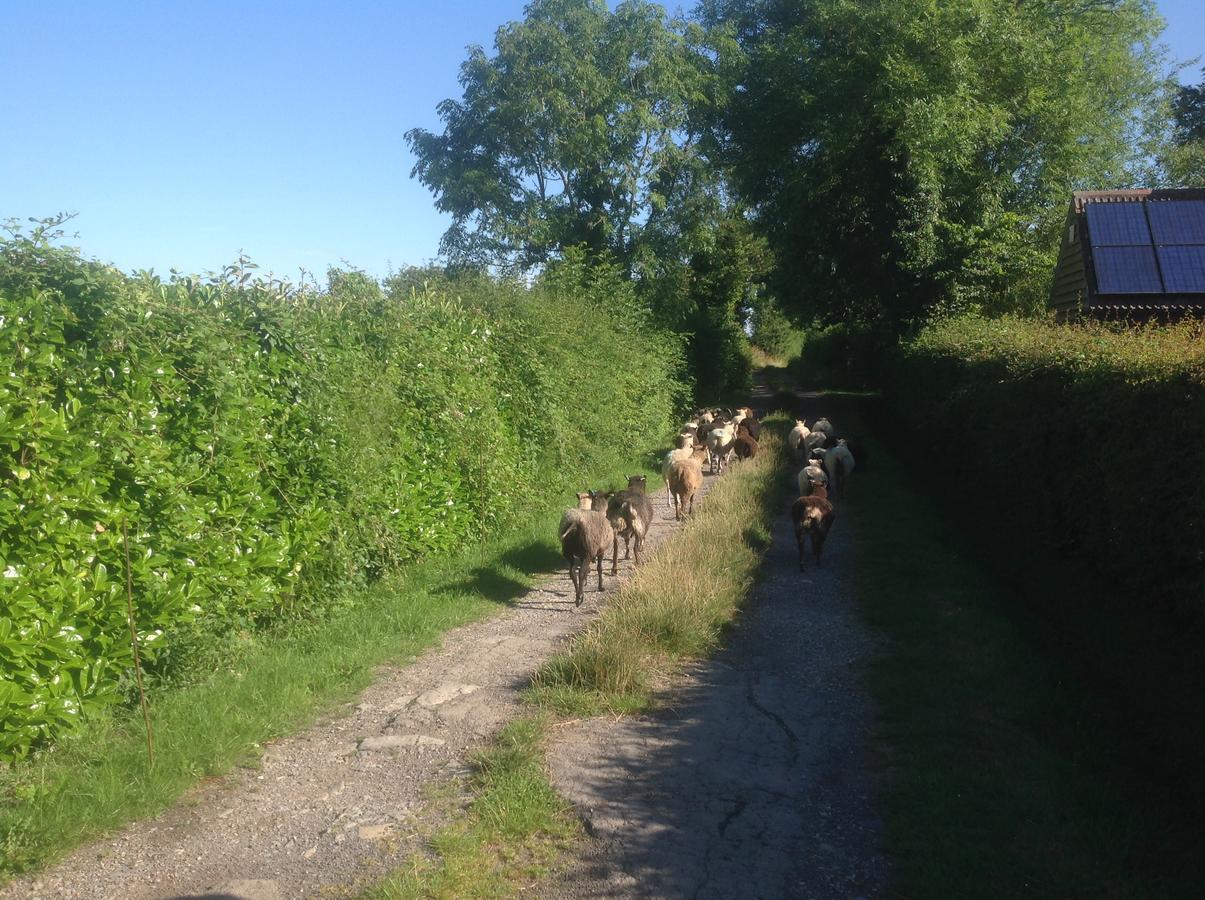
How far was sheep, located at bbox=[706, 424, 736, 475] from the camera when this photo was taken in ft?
63.2

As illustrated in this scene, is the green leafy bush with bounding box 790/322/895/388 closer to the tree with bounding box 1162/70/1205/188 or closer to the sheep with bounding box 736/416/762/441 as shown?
the sheep with bounding box 736/416/762/441

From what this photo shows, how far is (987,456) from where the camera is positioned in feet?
37.5

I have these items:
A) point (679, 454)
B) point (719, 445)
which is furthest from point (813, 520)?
point (719, 445)

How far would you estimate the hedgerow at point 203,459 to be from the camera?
5336 millimetres

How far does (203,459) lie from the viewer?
6.88 m

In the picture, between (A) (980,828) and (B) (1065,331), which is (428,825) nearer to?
(A) (980,828)

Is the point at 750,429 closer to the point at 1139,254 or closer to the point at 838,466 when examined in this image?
the point at 838,466

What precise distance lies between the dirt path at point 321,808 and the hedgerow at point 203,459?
1.02 meters

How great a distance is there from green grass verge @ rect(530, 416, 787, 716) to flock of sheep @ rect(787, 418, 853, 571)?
2.23ft

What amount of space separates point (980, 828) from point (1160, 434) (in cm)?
296

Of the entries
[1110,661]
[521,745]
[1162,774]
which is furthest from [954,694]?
[521,745]

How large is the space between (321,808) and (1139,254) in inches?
781

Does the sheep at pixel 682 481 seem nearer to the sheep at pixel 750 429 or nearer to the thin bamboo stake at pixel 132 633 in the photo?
the sheep at pixel 750 429

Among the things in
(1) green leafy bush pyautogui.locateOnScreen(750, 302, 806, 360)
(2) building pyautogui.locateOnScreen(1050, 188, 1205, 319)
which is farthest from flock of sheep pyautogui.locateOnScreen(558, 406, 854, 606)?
(1) green leafy bush pyautogui.locateOnScreen(750, 302, 806, 360)
